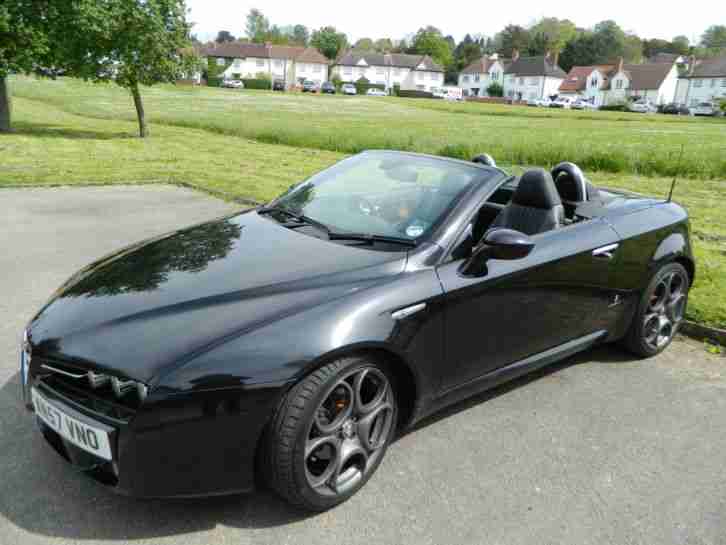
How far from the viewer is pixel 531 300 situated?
354 cm

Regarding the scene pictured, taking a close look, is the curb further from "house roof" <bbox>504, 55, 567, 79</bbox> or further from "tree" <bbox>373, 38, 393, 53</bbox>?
"tree" <bbox>373, 38, 393, 53</bbox>

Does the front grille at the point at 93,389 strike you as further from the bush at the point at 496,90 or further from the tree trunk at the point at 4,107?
the bush at the point at 496,90

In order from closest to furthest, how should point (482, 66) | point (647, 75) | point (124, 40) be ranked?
1. point (124, 40)
2. point (647, 75)
3. point (482, 66)

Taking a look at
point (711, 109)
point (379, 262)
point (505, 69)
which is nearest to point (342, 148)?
point (379, 262)

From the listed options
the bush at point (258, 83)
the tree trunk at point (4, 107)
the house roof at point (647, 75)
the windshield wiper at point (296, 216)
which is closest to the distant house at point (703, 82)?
the house roof at point (647, 75)

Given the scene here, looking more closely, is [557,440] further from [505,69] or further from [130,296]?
[505,69]

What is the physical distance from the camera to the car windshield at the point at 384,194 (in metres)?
3.49

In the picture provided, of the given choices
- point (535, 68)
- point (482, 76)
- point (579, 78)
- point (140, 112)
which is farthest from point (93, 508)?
point (482, 76)

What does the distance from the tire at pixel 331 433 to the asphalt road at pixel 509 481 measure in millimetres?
121

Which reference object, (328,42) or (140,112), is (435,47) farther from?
(140,112)

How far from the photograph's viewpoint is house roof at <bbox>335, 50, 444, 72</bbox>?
12109cm

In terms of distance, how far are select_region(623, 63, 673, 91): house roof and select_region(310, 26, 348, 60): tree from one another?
59.8 meters

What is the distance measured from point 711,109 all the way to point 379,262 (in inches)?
3206

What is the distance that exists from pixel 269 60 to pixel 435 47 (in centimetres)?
4011
